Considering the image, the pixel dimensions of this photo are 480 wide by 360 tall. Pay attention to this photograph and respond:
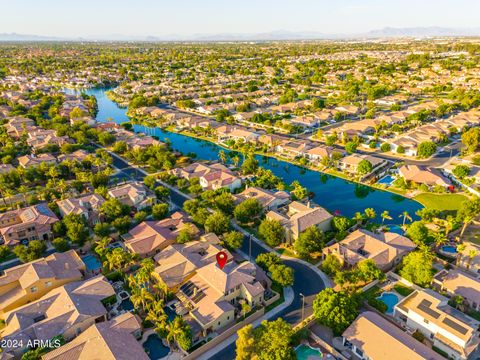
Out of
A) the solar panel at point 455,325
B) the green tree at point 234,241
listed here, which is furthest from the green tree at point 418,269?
the green tree at point 234,241

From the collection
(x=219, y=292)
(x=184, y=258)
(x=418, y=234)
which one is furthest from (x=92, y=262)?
(x=418, y=234)

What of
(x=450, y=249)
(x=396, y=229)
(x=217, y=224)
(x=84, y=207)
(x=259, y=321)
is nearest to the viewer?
(x=259, y=321)

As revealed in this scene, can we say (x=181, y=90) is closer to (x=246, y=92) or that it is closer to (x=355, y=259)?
(x=246, y=92)

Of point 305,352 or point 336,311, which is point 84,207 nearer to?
point 305,352

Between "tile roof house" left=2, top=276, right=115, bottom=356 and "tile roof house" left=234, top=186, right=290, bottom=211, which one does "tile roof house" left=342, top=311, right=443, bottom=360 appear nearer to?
"tile roof house" left=2, top=276, right=115, bottom=356

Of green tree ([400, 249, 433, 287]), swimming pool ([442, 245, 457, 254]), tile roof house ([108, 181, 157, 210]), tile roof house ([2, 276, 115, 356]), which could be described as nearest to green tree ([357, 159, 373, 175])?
swimming pool ([442, 245, 457, 254])

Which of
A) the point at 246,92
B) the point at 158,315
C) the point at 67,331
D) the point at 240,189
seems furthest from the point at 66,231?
the point at 246,92
